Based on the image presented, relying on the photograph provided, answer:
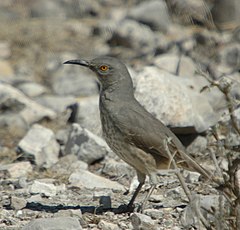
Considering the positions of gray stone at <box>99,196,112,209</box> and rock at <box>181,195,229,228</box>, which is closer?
rock at <box>181,195,229,228</box>

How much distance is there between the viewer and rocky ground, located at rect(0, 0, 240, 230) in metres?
5.99

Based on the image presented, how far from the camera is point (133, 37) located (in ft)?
45.2

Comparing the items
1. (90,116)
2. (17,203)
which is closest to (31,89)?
(90,116)

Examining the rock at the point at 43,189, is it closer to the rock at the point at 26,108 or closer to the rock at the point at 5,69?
the rock at the point at 26,108

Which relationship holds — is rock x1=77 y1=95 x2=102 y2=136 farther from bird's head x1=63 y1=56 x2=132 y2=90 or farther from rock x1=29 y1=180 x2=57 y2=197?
bird's head x1=63 y1=56 x2=132 y2=90

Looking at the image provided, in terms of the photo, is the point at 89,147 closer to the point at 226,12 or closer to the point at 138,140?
the point at 138,140

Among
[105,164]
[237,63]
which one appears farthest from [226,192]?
[237,63]

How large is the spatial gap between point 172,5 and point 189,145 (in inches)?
196

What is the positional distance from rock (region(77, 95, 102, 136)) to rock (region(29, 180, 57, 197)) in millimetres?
2114

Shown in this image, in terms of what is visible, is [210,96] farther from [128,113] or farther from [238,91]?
[128,113]

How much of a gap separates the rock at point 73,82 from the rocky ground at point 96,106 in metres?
0.02

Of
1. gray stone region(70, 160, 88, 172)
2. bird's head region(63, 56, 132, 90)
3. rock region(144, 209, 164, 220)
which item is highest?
bird's head region(63, 56, 132, 90)

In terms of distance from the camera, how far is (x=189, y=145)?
8.73 metres

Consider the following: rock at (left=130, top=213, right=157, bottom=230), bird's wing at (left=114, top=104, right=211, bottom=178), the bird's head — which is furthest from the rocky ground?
the bird's head
